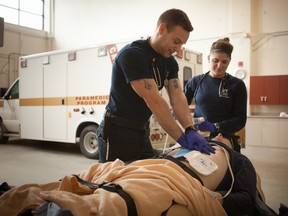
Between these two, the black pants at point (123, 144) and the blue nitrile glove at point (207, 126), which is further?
the blue nitrile glove at point (207, 126)

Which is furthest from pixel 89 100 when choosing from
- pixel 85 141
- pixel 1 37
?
pixel 1 37

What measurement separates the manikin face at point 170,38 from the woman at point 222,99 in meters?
0.54

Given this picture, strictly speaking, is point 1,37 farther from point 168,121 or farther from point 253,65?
point 253,65

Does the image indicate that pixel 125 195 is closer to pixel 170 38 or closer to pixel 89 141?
pixel 170 38

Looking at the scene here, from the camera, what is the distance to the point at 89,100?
19.1 ft

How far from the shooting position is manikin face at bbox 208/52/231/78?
2426 millimetres

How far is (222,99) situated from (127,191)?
1.43 m

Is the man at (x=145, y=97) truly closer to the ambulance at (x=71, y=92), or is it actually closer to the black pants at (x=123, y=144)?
the black pants at (x=123, y=144)

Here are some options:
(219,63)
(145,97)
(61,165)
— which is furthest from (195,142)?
(61,165)

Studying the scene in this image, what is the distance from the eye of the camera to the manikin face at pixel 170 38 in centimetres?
196

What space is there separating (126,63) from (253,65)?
23.7 feet

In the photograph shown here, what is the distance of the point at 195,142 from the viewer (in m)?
1.87

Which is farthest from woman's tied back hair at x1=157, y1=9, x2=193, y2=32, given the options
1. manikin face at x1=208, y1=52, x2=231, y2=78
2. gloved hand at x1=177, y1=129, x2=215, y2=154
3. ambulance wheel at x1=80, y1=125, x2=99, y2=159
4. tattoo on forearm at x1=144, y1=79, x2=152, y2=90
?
ambulance wheel at x1=80, y1=125, x2=99, y2=159

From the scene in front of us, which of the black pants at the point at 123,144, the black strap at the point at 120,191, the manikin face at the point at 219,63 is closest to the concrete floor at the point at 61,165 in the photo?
the manikin face at the point at 219,63
